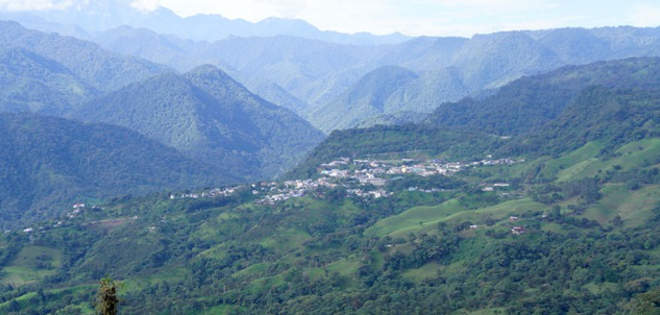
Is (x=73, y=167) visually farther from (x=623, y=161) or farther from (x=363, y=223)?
(x=623, y=161)

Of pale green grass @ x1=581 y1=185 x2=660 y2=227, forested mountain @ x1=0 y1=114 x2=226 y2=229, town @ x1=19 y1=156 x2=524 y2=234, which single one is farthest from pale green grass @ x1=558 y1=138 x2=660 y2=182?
forested mountain @ x1=0 y1=114 x2=226 y2=229

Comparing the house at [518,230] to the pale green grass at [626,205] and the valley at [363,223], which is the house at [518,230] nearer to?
the valley at [363,223]

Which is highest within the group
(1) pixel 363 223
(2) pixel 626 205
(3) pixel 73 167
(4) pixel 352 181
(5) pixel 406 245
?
(2) pixel 626 205

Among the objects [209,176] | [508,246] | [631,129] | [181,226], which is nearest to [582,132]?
[631,129]

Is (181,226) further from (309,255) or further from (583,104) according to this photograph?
(583,104)

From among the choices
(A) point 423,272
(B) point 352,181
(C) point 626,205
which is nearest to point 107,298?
(A) point 423,272
